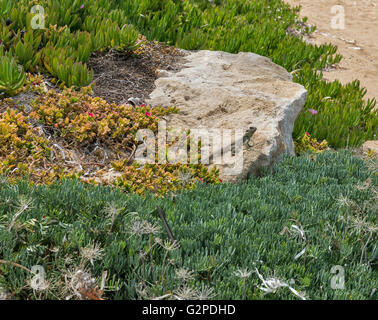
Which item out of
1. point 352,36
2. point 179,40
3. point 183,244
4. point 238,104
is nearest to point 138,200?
point 183,244

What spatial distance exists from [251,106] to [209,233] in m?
2.31

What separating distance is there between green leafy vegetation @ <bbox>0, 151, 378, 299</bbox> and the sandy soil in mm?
5710

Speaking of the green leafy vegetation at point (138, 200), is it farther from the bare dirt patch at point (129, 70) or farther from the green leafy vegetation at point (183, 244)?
the bare dirt patch at point (129, 70)

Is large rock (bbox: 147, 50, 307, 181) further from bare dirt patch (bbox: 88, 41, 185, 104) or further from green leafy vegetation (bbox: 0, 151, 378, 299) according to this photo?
green leafy vegetation (bbox: 0, 151, 378, 299)

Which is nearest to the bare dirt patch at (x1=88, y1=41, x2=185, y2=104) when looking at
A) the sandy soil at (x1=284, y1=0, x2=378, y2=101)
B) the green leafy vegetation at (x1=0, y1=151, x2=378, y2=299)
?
the green leafy vegetation at (x1=0, y1=151, x2=378, y2=299)

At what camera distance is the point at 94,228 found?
88.0 inches

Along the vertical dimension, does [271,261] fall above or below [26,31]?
below

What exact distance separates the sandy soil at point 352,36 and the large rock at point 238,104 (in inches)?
134

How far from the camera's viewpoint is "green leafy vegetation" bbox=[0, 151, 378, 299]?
1.86 meters

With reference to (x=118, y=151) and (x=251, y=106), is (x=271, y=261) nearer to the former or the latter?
(x=118, y=151)

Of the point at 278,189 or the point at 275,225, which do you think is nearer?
the point at 275,225

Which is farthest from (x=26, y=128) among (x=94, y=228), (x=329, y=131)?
(x=329, y=131)

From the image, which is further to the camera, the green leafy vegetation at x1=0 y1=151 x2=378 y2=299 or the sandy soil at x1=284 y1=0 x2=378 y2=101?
the sandy soil at x1=284 y1=0 x2=378 y2=101
